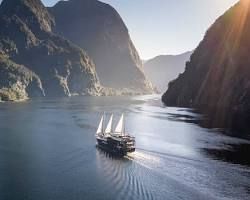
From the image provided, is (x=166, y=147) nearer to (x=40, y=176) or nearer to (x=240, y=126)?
(x=40, y=176)

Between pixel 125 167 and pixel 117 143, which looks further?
pixel 117 143

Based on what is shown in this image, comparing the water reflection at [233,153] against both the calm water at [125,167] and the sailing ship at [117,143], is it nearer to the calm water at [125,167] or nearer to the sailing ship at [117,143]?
the calm water at [125,167]

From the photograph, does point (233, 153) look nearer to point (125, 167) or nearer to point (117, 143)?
point (117, 143)

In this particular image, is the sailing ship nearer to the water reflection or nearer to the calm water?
the calm water

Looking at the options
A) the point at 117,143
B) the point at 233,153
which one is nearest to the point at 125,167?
the point at 117,143

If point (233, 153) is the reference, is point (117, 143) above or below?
above

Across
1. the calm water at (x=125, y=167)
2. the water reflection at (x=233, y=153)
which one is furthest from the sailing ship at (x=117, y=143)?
the water reflection at (x=233, y=153)

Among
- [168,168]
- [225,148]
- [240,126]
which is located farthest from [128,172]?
[240,126]

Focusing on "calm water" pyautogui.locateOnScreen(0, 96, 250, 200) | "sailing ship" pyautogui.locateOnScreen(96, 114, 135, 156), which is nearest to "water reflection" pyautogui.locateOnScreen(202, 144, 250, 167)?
"calm water" pyautogui.locateOnScreen(0, 96, 250, 200)
